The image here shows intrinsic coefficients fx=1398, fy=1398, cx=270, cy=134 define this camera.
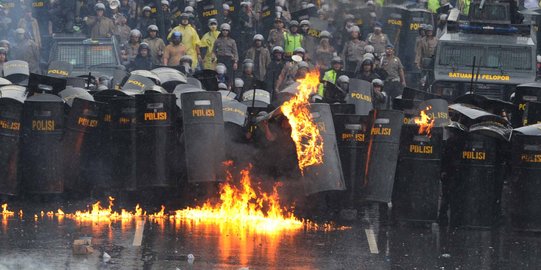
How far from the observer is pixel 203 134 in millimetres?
18062

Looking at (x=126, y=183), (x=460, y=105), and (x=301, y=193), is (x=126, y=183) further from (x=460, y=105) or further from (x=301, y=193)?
(x=460, y=105)

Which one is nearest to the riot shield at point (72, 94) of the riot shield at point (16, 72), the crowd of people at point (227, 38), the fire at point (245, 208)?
the fire at point (245, 208)

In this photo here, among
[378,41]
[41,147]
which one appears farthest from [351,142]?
[378,41]

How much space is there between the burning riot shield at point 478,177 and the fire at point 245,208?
2.12 metres

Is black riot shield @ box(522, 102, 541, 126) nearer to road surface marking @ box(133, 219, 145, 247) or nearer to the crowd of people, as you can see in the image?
the crowd of people

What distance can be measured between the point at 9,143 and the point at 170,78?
3.64 meters

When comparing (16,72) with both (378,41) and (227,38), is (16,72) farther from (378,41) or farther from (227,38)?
(378,41)

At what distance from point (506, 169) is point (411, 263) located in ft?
10.7

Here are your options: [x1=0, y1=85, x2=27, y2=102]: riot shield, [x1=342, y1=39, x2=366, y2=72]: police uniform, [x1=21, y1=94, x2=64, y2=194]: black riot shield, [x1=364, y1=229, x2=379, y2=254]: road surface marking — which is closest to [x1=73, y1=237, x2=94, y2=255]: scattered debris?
[x1=21, y1=94, x2=64, y2=194]: black riot shield

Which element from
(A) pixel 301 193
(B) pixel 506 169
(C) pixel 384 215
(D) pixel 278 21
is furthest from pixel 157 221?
(D) pixel 278 21

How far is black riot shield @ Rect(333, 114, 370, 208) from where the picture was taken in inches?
736

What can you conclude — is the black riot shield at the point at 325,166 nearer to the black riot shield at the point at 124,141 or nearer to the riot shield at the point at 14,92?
the black riot shield at the point at 124,141

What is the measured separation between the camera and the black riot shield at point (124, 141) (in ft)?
60.2

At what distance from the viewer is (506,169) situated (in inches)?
729
